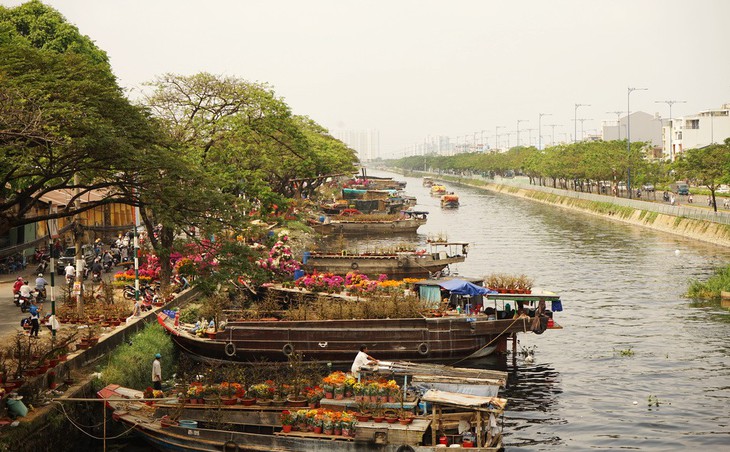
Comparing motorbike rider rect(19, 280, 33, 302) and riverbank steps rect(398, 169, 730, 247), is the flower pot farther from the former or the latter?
riverbank steps rect(398, 169, 730, 247)

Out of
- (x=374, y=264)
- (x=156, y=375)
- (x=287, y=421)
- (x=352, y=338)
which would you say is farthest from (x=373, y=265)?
(x=287, y=421)

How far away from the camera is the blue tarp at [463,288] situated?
38.3 m

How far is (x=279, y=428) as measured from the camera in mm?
25156

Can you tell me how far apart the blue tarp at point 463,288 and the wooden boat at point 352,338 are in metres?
2.13

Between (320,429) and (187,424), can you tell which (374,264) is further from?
(320,429)

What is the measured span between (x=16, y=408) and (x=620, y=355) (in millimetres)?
25555

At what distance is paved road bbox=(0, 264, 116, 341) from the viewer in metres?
34.0

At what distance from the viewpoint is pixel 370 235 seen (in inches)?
3713

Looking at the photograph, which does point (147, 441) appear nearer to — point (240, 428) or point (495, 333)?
point (240, 428)

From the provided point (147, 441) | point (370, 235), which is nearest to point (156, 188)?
point (147, 441)

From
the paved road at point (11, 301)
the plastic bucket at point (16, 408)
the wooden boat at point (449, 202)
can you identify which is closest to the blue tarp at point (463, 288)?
the paved road at point (11, 301)

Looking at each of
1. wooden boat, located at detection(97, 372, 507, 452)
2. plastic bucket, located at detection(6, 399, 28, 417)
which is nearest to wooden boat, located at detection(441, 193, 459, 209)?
wooden boat, located at detection(97, 372, 507, 452)

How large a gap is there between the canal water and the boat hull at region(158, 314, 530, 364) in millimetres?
2055

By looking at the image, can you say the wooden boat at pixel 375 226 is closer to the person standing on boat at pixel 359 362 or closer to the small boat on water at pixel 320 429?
the person standing on boat at pixel 359 362
